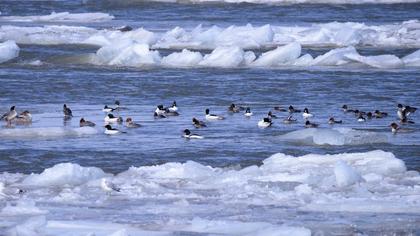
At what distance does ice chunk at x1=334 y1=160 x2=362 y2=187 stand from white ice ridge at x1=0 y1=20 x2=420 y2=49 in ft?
49.0

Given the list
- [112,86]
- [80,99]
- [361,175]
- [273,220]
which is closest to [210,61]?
[112,86]

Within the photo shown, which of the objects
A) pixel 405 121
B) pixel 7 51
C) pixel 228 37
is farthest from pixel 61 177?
pixel 228 37

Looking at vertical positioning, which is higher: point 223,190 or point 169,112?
point 169,112

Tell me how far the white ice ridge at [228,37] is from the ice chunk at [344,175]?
1493cm

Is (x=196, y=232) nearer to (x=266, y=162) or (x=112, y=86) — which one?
(x=266, y=162)

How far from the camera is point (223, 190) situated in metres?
11.2

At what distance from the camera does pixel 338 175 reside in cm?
1127

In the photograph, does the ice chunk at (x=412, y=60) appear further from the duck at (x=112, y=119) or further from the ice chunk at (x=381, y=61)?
the duck at (x=112, y=119)

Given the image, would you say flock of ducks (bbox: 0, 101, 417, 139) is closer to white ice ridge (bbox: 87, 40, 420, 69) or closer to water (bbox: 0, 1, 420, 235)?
water (bbox: 0, 1, 420, 235)

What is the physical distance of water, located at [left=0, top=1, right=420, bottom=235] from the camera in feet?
33.1

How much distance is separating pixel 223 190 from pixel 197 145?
3491 mm

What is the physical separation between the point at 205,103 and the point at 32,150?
5177mm

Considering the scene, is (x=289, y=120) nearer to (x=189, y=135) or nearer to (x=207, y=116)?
(x=207, y=116)

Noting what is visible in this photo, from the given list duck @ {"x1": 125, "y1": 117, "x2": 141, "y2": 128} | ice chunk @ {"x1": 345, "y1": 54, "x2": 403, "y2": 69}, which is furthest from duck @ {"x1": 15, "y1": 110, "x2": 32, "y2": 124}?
ice chunk @ {"x1": 345, "y1": 54, "x2": 403, "y2": 69}
